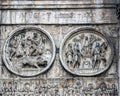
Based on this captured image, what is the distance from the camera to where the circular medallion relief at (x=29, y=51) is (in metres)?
15.4

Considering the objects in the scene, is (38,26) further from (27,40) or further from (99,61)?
(99,61)

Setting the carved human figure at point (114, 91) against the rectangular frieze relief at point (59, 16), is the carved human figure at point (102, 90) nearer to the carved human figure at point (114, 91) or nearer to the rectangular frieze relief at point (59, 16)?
the carved human figure at point (114, 91)

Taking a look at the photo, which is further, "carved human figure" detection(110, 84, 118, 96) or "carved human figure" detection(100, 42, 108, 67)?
"carved human figure" detection(100, 42, 108, 67)

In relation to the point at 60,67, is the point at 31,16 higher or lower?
higher

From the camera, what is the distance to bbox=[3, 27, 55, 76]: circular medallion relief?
50.6 feet

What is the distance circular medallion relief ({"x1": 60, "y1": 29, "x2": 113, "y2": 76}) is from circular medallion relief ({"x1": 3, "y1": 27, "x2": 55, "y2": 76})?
15.1 inches

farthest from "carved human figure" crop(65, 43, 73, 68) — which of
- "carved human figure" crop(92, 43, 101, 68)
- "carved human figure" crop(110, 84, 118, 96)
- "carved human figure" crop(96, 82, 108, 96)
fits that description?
"carved human figure" crop(110, 84, 118, 96)

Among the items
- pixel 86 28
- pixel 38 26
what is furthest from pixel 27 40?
pixel 86 28

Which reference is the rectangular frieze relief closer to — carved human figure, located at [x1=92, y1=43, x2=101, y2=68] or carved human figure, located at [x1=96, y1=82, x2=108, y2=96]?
carved human figure, located at [x1=92, y1=43, x2=101, y2=68]

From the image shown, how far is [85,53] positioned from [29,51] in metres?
1.39

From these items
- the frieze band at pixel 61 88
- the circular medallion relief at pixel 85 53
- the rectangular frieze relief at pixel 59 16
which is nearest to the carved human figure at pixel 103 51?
the circular medallion relief at pixel 85 53

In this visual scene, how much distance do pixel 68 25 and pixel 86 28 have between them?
46 cm

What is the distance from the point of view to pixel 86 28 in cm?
1562

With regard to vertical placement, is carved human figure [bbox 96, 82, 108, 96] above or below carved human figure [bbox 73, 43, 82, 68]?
below
